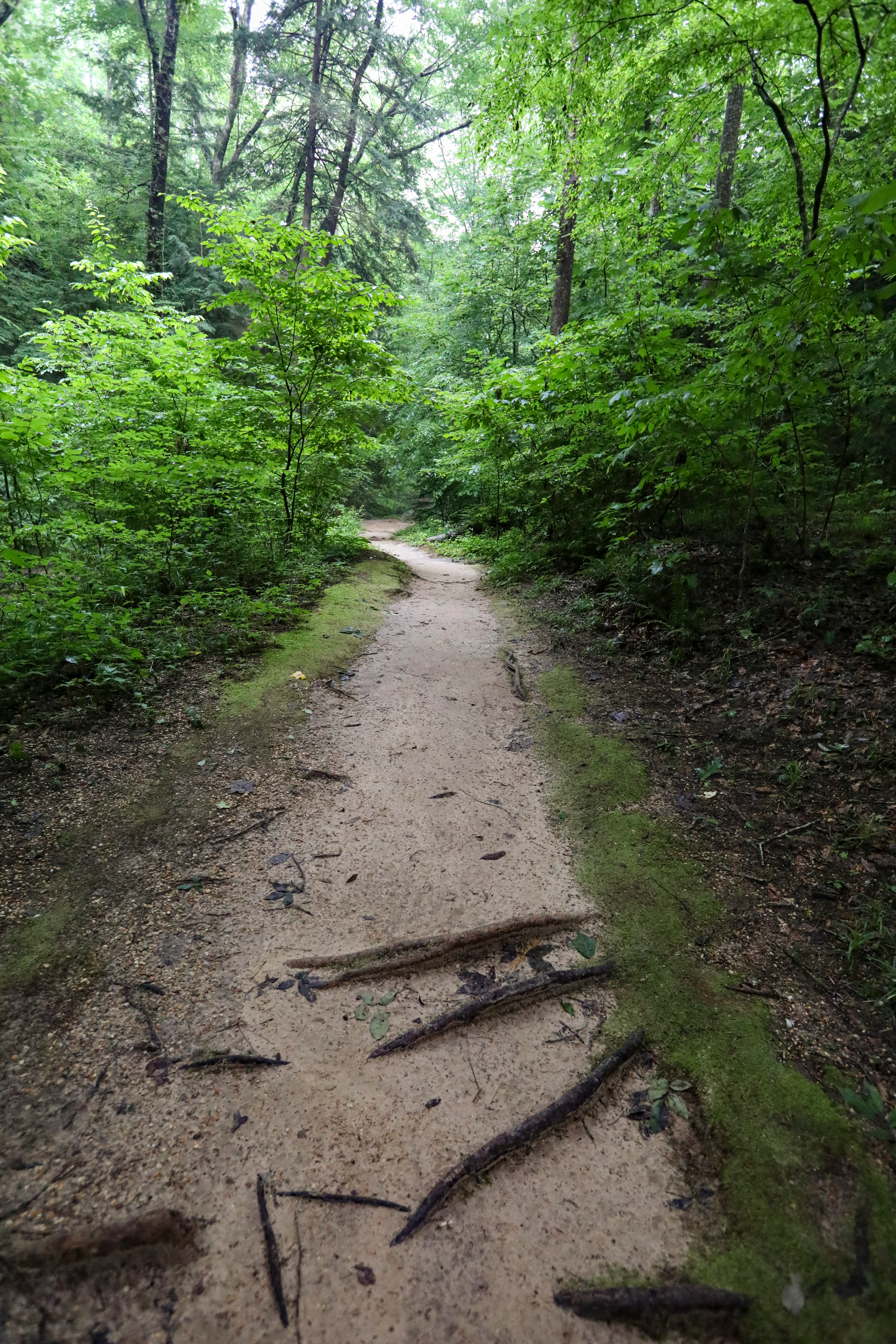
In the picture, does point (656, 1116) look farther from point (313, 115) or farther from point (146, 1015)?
point (313, 115)

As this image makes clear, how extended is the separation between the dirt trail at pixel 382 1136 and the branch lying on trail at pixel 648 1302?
0.10ft

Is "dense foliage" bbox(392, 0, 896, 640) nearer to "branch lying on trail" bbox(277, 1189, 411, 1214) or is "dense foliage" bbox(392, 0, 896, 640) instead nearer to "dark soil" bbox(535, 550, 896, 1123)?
"dark soil" bbox(535, 550, 896, 1123)

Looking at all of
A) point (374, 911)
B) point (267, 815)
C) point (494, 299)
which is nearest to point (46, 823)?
point (267, 815)

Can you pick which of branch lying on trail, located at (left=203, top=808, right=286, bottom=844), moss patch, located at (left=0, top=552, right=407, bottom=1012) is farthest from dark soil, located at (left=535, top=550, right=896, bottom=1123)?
moss patch, located at (left=0, top=552, right=407, bottom=1012)

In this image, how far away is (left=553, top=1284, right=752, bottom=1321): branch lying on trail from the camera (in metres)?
1.66

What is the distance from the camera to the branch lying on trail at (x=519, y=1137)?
1893mm

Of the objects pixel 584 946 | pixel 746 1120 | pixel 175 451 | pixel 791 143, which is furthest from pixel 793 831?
pixel 175 451

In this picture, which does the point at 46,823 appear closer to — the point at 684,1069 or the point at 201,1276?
the point at 201,1276

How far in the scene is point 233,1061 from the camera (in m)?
2.31

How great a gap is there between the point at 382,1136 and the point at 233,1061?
68 cm

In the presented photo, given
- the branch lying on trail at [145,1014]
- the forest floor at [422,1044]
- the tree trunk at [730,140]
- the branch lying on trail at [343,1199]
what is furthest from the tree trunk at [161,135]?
the branch lying on trail at [343,1199]

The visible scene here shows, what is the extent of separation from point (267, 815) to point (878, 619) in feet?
16.8

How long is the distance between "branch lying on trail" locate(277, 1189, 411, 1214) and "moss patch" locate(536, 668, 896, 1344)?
3.06 feet

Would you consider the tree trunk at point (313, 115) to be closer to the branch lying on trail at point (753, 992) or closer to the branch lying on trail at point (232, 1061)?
the branch lying on trail at point (232, 1061)
